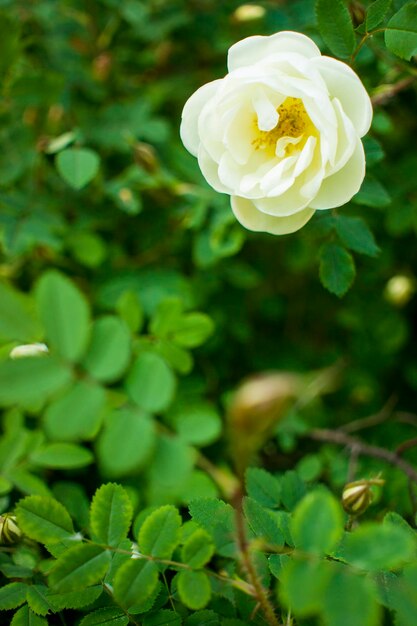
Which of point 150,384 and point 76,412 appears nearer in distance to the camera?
point 76,412

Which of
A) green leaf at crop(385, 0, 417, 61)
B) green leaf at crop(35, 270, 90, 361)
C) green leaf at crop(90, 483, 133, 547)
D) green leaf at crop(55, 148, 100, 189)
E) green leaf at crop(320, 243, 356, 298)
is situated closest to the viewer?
green leaf at crop(35, 270, 90, 361)

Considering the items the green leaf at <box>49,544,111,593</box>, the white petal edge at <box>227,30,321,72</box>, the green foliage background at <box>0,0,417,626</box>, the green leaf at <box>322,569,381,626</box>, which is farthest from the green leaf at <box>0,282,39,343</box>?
the white petal edge at <box>227,30,321,72</box>

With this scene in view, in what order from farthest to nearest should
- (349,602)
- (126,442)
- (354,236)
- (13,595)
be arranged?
(354,236)
(13,595)
(126,442)
(349,602)

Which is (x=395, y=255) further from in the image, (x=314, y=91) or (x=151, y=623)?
(x=151, y=623)

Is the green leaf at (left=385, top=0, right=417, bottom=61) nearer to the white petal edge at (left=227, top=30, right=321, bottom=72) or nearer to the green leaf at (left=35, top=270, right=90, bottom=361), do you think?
the white petal edge at (left=227, top=30, right=321, bottom=72)

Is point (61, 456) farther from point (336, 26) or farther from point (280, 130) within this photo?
point (336, 26)

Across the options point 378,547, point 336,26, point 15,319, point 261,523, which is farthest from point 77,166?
point 378,547

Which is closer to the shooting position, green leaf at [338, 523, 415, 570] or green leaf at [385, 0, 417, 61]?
green leaf at [338, 523, 415, 570]
